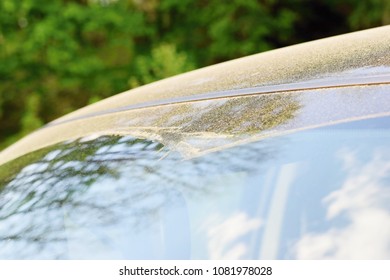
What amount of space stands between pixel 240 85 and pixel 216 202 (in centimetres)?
41

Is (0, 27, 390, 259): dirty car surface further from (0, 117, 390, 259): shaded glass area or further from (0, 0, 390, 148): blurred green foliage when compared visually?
(0, 0, 390, 148): blurred green foliage

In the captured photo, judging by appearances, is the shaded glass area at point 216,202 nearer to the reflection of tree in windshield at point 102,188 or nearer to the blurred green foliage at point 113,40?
the reflection of tree in windshield at point 102,188

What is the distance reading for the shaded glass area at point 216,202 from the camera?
3.76 feet

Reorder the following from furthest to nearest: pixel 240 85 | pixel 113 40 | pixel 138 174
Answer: pixel 113 40, pixel 240 85, pixel 138 174

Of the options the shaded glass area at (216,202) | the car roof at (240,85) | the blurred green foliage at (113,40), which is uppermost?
the car roof at (240,85)

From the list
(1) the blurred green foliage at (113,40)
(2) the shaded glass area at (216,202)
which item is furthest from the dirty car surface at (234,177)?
(1) the blurred green foliage at (113,40)

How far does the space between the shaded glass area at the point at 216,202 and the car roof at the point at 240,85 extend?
69 mm

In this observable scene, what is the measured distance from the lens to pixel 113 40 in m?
9.15

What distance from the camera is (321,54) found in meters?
1.66

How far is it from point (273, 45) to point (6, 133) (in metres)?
5.34

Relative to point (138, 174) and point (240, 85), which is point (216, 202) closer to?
point (138, 174)

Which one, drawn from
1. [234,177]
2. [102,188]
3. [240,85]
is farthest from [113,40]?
[234,177]
